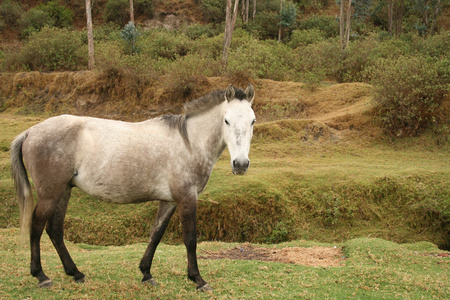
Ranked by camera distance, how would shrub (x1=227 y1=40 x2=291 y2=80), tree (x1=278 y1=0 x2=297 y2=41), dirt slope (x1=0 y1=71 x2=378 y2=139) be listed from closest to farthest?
dirt slope (x1=0 y1=71 x2=378 y2=139) → shrub (x1=227 y1=40 x2=291 y2=80) → tree (x1=278 y1=0 x2=297 y2=41)

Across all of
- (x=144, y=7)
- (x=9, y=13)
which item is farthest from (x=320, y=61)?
(x=9, y=13)

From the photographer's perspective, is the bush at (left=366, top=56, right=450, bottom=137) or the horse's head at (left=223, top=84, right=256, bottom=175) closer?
the horse's head at (left=223, top=84, right=256, bottom=175)

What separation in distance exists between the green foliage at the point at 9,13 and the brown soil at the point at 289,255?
30.4 meters

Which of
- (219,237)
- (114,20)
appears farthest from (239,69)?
(114,20)

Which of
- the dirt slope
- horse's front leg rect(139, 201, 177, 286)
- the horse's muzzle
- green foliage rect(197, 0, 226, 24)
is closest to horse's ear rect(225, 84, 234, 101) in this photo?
the horse's muzzle

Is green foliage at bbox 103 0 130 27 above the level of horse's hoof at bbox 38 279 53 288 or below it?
above

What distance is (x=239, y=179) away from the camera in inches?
366

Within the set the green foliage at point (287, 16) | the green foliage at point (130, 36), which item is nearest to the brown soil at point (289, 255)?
the green foliage at point (130, 36)

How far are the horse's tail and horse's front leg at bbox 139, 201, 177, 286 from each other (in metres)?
1.52

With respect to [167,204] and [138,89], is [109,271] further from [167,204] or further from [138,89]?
[138,89]

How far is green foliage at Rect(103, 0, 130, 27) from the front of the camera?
3091cm

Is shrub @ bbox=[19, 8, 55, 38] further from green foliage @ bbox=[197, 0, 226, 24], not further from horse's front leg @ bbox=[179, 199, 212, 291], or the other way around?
horse's front leg @ bbox=[179, 199, 212, 291]

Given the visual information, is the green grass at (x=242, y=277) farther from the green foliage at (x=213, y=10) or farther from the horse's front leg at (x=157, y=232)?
the green foliage at (x=213, y=10)

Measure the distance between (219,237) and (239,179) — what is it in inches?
62.4
